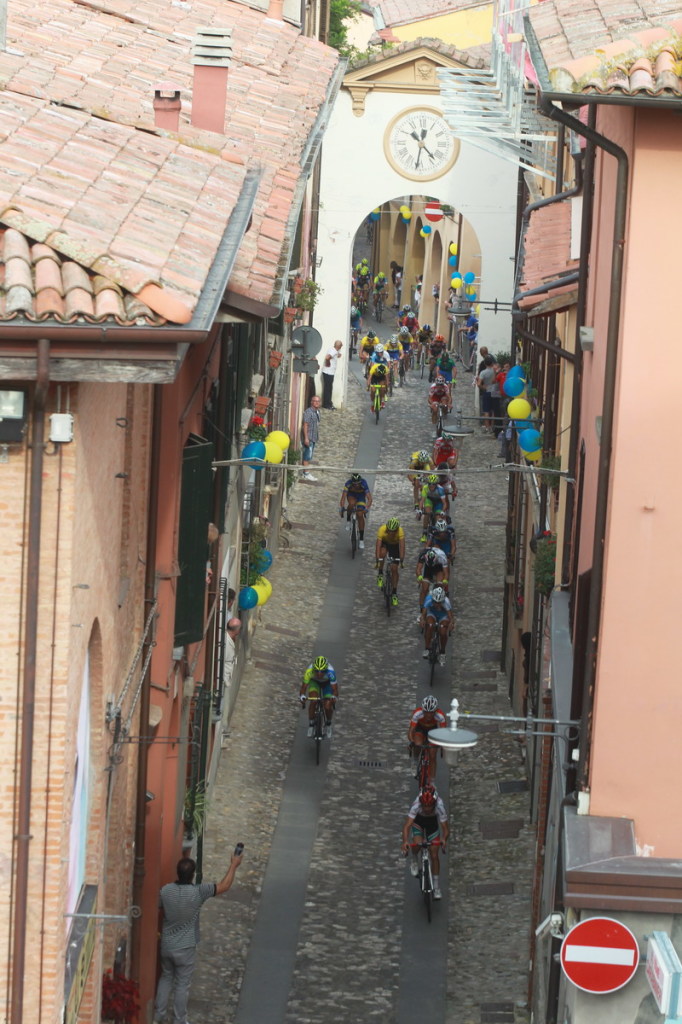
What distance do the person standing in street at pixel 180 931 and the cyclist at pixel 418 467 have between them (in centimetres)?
1446

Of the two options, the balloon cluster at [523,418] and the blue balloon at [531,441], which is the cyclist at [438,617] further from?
the blue balloon at [531,441]

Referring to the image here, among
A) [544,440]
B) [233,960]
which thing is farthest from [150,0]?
[233,960]

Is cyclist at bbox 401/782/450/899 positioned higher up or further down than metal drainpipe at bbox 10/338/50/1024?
further down

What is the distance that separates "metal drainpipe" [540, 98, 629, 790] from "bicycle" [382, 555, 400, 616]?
634 inches

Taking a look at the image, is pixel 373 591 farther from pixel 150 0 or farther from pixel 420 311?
pixel 420 311

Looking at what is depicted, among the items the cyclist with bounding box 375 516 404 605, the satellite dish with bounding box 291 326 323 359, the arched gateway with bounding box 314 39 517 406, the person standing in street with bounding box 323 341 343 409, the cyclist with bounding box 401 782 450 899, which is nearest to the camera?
the cyclist with bounding box 401 782 450 899

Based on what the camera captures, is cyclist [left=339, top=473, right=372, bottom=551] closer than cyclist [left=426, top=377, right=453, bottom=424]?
Yes

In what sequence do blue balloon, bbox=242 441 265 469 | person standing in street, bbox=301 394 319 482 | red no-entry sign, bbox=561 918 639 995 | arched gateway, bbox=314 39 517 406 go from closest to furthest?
red no-entry sign, bbox=561 918 639 995 < blue balloon, bbox=242 441 265 469 < person standing in street, bbox=301 394 319 482 < arched gateway, bbox=314 39 517 406

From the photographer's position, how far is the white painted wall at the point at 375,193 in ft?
127

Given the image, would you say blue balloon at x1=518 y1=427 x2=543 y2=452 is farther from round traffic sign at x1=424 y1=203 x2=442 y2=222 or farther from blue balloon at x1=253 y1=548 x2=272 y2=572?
round traffic sign at x1=424 y1=203 x2=442 y2=222

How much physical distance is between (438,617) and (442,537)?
11.5 feet

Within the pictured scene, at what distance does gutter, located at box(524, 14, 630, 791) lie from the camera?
1033cm

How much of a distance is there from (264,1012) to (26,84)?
7.85 metres

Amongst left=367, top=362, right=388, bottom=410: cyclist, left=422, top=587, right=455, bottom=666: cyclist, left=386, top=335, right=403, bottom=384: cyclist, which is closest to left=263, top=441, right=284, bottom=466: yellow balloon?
left=422, top=587, right=455, bottom=666: cyclist
